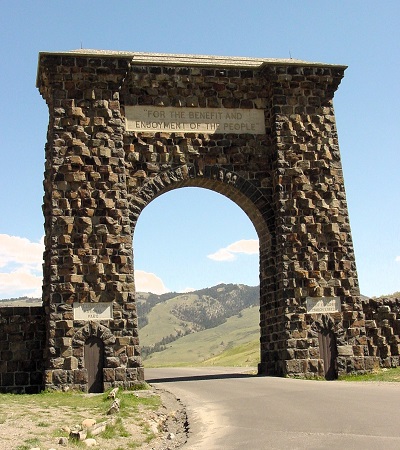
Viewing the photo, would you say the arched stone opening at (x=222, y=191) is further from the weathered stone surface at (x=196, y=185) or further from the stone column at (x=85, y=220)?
the stone column at (x=85, y=220)

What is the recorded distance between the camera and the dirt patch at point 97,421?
9.73m

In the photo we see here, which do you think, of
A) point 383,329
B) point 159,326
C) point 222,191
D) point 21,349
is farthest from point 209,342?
point 21,349

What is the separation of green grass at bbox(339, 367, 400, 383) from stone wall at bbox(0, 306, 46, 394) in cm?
909

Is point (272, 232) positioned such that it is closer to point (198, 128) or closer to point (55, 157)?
point (198, 128)

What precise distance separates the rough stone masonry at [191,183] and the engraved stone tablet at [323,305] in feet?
0.12

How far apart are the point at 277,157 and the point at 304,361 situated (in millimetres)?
6532

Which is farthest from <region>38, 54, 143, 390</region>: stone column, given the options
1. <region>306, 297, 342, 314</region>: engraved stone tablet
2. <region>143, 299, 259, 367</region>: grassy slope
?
<region>143, 299, 259, 367</region>: grassy slope

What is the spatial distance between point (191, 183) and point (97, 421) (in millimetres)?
11212

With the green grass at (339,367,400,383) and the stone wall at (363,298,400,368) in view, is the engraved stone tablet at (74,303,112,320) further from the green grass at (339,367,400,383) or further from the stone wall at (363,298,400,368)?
the stone wall at (363,298,400,368)

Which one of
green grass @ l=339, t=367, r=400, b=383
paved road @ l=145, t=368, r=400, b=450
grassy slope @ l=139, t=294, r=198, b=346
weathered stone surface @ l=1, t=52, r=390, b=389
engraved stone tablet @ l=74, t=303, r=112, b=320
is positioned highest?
grassy slope @ l=139, t=294, r=198, b=346

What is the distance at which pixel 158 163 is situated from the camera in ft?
68.2

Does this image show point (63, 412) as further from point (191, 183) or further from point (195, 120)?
point (195, 120)

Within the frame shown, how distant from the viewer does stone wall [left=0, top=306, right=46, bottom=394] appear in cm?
1872

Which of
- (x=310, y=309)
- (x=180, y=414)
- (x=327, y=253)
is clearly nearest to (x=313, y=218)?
(x=327, y=253)
